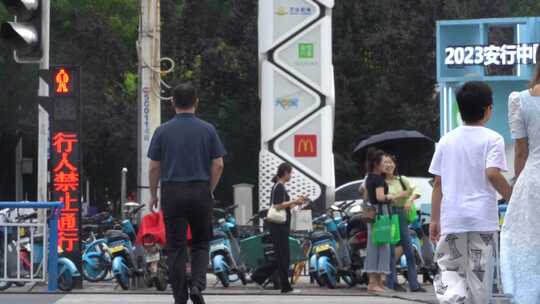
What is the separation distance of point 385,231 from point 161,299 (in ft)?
10.1

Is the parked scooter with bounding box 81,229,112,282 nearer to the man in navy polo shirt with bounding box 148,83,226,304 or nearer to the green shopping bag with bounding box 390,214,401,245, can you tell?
the green shopping bag with bounding box 390,214,401,245

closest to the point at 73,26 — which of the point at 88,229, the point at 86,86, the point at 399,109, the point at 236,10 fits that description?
the point at 86,86

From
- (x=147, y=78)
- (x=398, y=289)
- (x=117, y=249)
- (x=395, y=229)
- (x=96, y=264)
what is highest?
(x=147, y=78)

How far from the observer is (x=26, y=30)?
41.0ft

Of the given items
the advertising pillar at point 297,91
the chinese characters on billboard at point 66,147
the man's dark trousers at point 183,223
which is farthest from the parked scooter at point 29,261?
the advertising pillar at point 297,91

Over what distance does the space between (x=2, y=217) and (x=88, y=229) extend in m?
2.34

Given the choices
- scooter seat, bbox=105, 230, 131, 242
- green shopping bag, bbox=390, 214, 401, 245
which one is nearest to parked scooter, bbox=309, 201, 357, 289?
green shopping bag, bbox=390, 214, 401, 245

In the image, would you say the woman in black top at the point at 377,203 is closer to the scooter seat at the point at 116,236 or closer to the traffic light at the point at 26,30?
the scooter seat at the point at 116,236

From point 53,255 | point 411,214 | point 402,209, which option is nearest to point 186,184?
point 53,255

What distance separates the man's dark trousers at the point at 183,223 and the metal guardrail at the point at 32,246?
4880 mm

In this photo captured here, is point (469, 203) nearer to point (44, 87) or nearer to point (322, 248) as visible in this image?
point (322, 248)

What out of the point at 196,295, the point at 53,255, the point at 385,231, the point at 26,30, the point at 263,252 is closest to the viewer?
the point at 196,295

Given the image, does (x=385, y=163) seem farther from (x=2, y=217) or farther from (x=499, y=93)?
(x=499, y=93)

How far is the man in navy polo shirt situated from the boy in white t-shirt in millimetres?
2554
